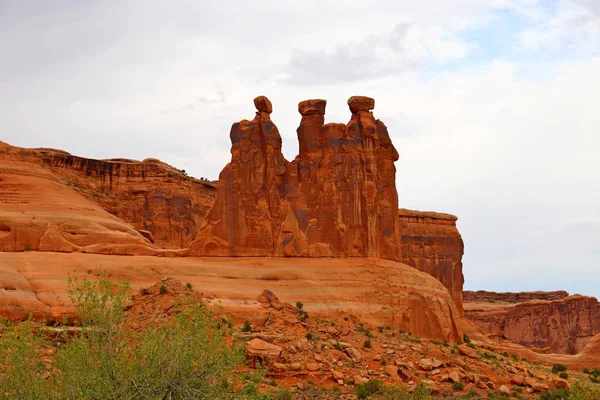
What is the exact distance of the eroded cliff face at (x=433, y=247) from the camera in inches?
3386

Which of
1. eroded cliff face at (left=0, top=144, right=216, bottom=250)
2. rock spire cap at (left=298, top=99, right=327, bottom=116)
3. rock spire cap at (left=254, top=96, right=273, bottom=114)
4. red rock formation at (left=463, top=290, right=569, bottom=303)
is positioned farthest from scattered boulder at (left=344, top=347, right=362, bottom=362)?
red rock formation at (left=463, top=290, right=569, bottom=303)

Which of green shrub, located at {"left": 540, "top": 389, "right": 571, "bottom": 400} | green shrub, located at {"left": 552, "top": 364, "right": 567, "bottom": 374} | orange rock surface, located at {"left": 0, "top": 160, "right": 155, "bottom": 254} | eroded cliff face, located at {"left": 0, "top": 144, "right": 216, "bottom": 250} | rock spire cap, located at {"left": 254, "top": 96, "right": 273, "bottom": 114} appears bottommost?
green shrub, located at {"left": 540, "top": 389, "right": 571, "bottom": 400}

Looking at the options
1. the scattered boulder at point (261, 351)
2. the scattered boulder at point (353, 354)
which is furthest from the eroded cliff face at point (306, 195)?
the scattered boulder at point (261, 351)

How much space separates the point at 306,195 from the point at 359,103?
622 centimetres

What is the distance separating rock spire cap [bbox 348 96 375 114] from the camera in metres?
56.0

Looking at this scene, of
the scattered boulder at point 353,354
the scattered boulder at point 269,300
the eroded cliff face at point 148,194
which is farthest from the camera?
the eroded cliff face at point 148,194

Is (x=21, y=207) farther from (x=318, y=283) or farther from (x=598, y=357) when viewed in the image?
(x=598, y=357)

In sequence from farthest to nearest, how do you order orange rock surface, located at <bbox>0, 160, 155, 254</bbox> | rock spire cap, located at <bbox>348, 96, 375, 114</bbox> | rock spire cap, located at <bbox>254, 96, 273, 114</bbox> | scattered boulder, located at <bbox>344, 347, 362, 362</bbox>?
rock spire cap, located at <bbox>348, 96, 375, 114</bbox>, rock spire cap, located at <bbox>254, 96, 273, 114</bbox>, orange rock surface, located at <bbox>0, 160, 155, 254</bbox>, scattered boulder, located at <bbox>344, 347, 362, 362</bbox>

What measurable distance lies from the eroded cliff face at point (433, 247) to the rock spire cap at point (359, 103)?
100 ft

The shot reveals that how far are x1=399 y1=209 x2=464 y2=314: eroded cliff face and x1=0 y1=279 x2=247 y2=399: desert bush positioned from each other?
191 feet

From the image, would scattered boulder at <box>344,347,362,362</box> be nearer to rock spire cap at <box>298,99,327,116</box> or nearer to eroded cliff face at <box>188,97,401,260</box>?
eroded cliff face at <box>188,97,401,260</box>

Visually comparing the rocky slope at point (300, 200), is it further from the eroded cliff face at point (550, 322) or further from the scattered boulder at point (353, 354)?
the eroded cliff face at point (550, 322)

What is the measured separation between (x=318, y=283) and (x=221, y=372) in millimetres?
22810

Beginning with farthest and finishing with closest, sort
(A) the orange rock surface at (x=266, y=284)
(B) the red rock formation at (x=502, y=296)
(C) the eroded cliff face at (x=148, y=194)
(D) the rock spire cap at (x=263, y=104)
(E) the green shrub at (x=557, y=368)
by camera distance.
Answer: (B) the red rock formation at (x=502, y=296) → (C) the eroded cliff face at (x=148, y=194) → (D) the rock spire cap at (x=263, y=104) → (E) the green shrub at (x=557, y=368) → (A) the orange rock surface at (x=266, y=284)
